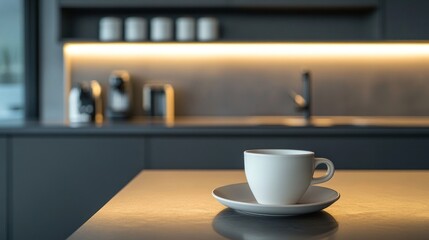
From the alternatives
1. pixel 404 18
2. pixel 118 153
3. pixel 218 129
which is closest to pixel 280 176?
pixel 218 129

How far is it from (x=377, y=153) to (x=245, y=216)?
1.94 metres

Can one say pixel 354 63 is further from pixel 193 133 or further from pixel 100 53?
pixel 100 53

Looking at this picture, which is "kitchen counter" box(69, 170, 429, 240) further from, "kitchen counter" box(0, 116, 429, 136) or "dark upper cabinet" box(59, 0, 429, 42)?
"dark upper cabinet" box(59, 0, 429, 42)

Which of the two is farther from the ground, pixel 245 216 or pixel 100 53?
pixel 100 53

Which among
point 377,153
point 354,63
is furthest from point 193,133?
point 354,63

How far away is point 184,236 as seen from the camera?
26.3 inches

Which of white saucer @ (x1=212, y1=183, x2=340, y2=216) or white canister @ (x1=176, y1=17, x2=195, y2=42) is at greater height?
white canister @ (x1=176, y1=17, x2=195, y2=42)

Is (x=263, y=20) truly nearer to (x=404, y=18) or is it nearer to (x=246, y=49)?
(x=246, y=49)

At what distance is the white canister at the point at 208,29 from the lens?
2.96m

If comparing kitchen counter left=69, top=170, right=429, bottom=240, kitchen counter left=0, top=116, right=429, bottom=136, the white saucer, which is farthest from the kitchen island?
the white saucer

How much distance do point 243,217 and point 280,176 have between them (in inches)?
3.2

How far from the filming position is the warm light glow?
3.17 m

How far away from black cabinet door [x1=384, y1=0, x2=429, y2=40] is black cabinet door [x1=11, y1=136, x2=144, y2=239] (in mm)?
1502

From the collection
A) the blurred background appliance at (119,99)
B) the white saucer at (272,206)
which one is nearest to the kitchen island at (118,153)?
the blurred background appliance at (119,99)
